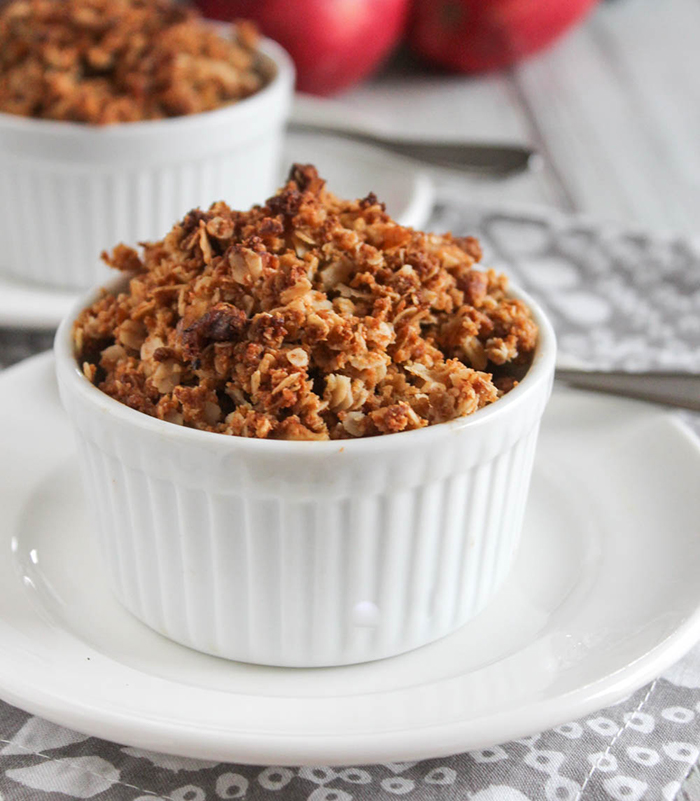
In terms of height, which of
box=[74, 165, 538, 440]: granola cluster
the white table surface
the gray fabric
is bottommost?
the white table surface

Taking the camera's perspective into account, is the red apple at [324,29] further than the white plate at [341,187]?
Yes

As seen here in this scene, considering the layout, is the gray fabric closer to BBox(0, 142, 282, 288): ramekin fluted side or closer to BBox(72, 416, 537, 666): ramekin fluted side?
BBox(72, 416, 537, 666): ramekin fluted side

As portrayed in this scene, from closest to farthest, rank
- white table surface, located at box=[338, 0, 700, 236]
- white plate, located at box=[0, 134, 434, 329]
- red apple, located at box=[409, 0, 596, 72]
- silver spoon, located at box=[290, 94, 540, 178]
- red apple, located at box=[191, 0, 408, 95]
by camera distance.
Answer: white plate, located at box=[0, 134, 434, 329], silver spoon, located at box=[290, 94, 540, 178], white table surface, located at box=[338, 0, 700, 236], red apple, located at box=[191, 0, 408, 95], red apple, located at box=[409, 0, 596, 72]

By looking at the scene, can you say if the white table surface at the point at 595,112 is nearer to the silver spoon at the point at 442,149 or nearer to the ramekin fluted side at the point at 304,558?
the silver spoon at the point at 442,149

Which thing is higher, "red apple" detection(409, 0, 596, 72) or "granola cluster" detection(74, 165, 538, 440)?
"granola cluster" detection(74, 165, 538, 440)

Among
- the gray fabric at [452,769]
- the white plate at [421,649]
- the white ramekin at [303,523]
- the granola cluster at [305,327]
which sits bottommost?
the gray fabric at [452,769]

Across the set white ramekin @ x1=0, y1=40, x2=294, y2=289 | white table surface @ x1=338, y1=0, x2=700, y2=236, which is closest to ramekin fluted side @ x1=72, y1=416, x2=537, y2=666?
white ramekin @ x1=0, y1=40, x2=294, y2=289

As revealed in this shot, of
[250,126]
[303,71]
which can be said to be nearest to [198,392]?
[250,126]

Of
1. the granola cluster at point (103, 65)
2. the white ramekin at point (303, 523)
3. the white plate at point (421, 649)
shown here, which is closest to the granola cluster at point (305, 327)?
the white ramekin at point (303, 523)
